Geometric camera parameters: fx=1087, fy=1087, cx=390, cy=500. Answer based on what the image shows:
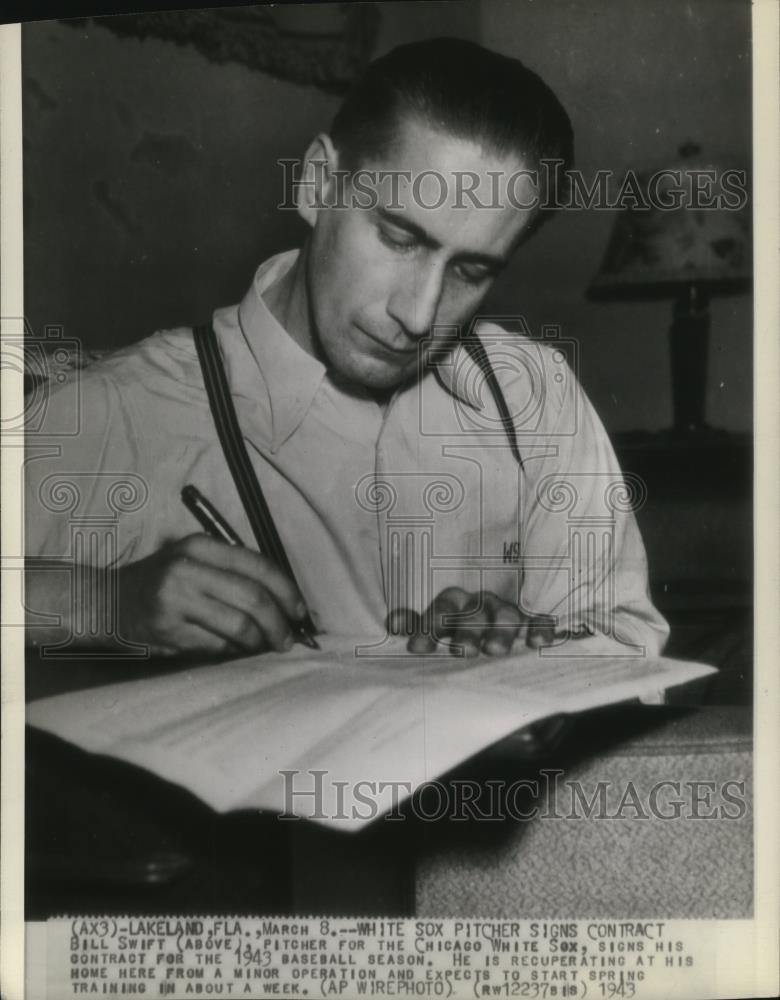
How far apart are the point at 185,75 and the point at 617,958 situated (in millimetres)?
2139

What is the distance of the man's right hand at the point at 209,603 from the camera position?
2.35 m

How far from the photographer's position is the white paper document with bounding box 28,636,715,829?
229 cm

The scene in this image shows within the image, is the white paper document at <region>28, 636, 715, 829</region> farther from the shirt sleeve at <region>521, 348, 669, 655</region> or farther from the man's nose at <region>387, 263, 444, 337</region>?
the man's nose at <region>387, 263, 444, 337</region>

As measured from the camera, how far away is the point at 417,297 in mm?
2369

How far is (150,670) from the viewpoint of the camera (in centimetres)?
235

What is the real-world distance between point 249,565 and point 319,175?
86 cm

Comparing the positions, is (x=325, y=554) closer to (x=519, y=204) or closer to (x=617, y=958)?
(x=519, y=204)

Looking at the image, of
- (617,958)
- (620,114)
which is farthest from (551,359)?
(617,958)

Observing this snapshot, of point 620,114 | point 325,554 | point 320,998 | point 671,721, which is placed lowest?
point 320,998

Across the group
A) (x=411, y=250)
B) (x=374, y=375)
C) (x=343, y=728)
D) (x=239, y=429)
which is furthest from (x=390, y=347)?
(x=343, y=728)

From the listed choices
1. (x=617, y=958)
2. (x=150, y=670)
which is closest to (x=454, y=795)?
(x=617, y=958)

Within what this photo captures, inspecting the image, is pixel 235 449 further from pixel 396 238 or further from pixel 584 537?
pixel 584 537

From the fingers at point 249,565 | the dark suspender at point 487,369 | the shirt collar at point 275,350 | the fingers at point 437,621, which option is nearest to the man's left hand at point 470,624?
the fingers at point 437,621

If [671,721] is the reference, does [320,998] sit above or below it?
below
